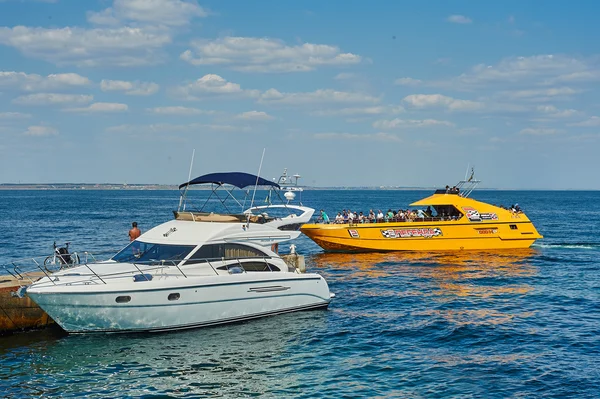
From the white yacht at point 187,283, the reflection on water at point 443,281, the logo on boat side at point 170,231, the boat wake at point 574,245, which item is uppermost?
the logo on boat side at point 170,231

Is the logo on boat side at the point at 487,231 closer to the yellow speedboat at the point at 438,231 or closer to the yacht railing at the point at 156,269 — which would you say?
the yellow speedboat at the point at 438,231

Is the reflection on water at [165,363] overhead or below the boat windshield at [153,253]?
below

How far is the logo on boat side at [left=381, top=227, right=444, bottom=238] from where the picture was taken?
37.0m

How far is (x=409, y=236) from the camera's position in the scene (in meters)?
37.2

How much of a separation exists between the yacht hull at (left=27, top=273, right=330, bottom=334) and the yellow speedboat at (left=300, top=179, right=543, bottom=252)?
685 inches

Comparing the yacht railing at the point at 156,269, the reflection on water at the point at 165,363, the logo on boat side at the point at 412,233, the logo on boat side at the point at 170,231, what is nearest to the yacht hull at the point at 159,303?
the reflection on water at the point at 165,363

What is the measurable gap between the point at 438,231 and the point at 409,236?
72.9 inches

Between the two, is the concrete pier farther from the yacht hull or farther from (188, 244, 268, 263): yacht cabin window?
(188, 244, 268, 263): yacht cabin window

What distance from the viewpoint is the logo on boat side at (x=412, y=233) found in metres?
37.0

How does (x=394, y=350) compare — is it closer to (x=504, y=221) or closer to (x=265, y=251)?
(x=265, y=251)

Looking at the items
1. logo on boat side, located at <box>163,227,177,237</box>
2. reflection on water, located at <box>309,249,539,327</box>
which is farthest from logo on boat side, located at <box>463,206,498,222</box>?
logo on boat side, located at <box>163,227,177,237</box>

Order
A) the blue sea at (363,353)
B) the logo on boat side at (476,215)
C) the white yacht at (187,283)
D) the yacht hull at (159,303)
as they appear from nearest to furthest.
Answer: the blue sea at (363,353)
the yacht hull at (159,303)
the white yacht at (187,283)
the logo on boat side at (476,215)

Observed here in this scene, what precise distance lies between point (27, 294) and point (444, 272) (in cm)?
1996

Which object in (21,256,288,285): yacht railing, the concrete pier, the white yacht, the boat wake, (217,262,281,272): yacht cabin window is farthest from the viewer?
the boat wake
